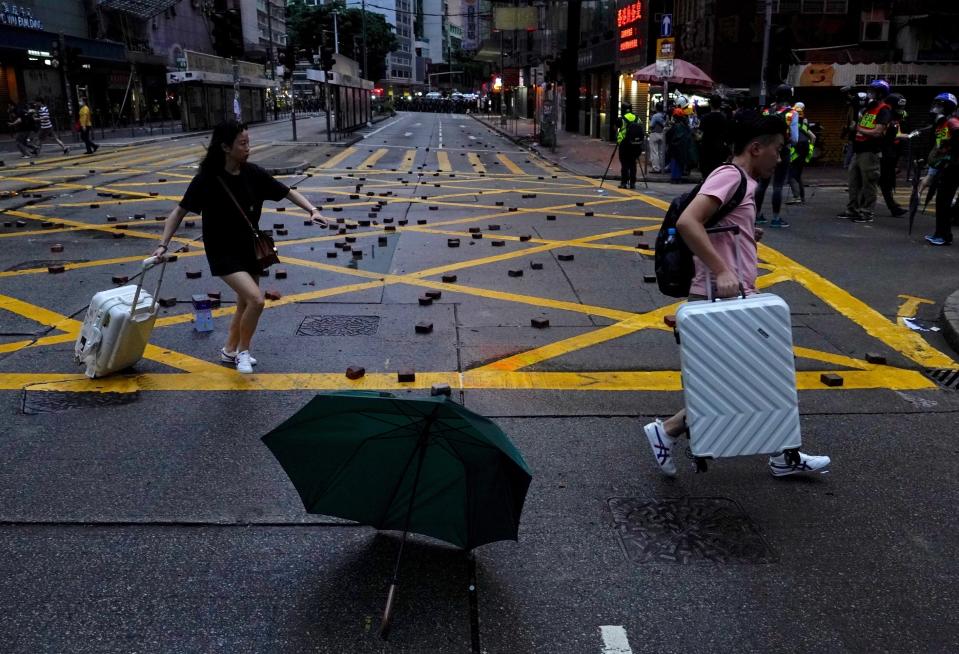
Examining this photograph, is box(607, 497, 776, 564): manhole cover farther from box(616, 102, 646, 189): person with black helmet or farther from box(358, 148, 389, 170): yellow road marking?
box(358, 148, 389, 170): yellow road marking

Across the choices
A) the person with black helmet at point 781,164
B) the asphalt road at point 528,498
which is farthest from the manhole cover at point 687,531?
the person with black helmet at point 781,164

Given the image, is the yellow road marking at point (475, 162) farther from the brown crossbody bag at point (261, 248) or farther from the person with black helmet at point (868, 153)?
the brown crossbody bag at point (261, 248)

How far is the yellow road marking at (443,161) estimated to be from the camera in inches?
854

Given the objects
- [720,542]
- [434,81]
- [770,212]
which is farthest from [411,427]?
[434,81]

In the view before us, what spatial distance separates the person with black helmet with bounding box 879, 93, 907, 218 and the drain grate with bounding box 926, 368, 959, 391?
7.15 m

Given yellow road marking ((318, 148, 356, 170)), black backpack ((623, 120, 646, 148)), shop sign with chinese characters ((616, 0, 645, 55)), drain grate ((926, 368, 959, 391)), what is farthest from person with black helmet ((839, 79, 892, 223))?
shop sign with chinese characters ((616, 0, 645, 55))

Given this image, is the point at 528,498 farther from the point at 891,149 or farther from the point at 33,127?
the point at 33,127

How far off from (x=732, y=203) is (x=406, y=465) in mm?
1941

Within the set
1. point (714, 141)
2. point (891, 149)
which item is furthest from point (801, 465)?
point (714, 141)

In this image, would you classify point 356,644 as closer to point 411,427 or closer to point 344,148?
point 411,427

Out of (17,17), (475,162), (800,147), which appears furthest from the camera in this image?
(17,17)

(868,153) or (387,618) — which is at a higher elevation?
(868,153)

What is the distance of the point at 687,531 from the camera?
142 inches

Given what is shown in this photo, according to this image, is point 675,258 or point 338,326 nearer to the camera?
point 675,258
